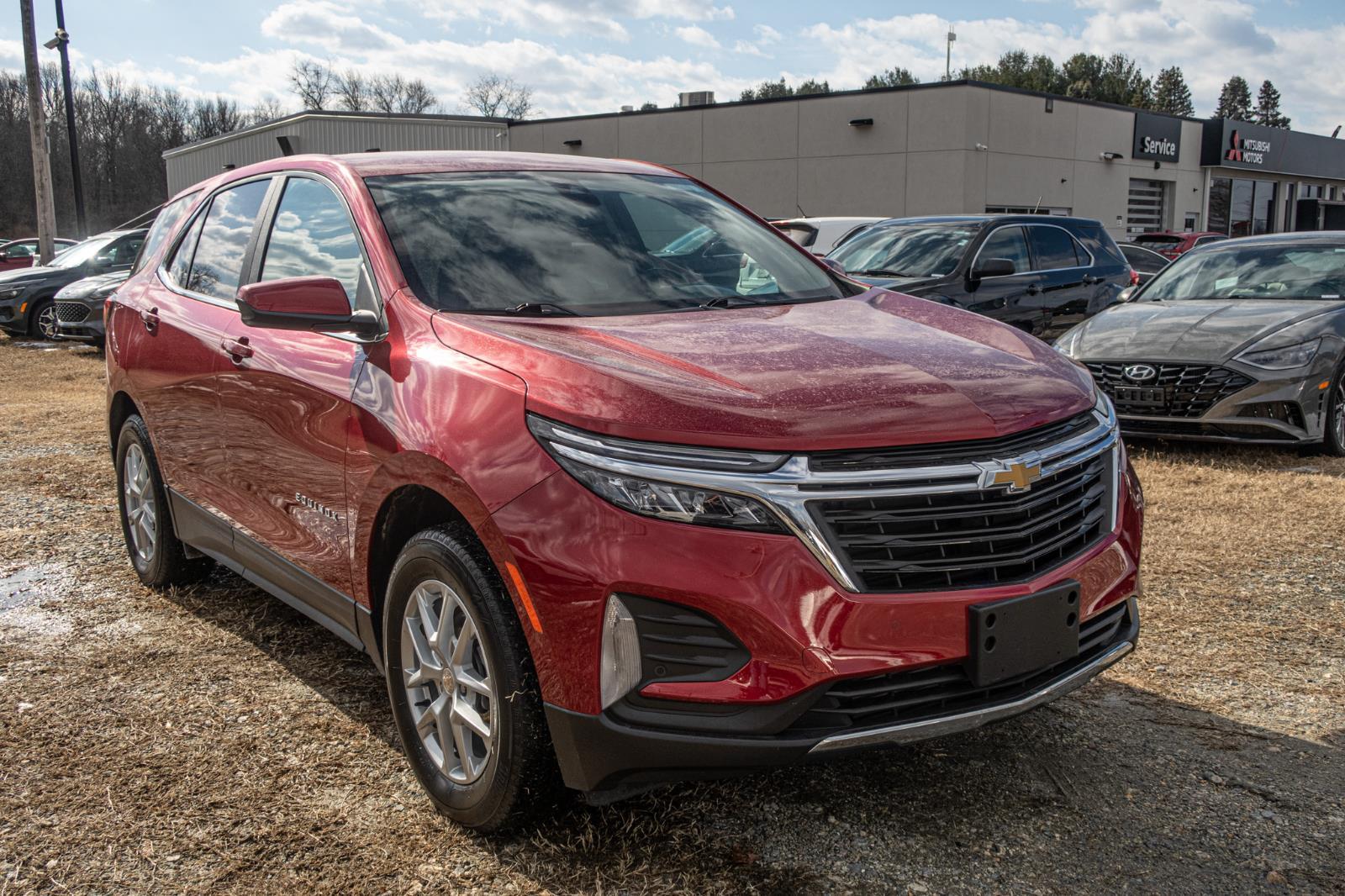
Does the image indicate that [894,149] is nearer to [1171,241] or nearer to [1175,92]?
[1171,241]

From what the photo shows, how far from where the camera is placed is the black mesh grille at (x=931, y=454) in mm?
2449

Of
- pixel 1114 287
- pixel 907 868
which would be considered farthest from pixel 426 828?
pixel 1114 287

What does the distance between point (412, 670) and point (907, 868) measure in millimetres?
1341

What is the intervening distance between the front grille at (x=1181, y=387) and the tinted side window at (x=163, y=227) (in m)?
5.62

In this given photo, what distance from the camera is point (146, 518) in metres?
5.02

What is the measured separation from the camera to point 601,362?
2.68m

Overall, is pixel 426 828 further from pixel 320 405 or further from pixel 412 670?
pixel 320 405

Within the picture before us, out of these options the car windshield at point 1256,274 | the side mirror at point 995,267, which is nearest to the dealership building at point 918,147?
the side mirror at point 995,267

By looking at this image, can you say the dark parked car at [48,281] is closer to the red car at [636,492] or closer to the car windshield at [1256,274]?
the car windshield at [1256,274]

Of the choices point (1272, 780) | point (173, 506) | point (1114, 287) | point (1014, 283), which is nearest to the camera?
point (1272, 780)

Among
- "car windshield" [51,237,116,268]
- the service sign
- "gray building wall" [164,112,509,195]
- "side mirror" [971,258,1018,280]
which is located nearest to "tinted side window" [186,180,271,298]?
"side mirror" [971,258,1018,280]

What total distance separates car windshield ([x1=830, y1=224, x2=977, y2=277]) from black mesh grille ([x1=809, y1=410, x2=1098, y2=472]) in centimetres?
768

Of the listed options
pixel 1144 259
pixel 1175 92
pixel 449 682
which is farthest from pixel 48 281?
pixel 1175 92

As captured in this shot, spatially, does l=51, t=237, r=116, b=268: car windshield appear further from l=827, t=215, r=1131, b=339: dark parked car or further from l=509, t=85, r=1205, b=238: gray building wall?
l=509, t=85, r=1205, b=238: gray building wall
